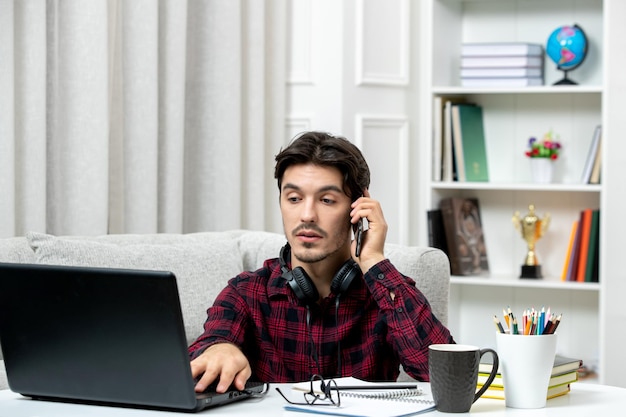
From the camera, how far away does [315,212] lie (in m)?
1.86

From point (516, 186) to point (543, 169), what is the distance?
0.15 meters

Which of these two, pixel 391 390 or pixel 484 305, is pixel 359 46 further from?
pixel 391 390

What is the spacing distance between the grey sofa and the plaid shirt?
0.37m

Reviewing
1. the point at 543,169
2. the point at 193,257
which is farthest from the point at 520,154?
the point at 193,257

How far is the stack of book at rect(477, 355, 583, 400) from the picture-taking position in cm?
145

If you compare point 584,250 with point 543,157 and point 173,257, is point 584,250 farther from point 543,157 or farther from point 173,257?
point 173,257

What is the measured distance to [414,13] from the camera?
12.6 ft

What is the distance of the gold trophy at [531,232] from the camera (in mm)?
3712

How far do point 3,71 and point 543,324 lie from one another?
1.68m

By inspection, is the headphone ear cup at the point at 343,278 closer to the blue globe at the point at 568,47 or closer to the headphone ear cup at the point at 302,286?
the headphone ear cup at the point at 302,286

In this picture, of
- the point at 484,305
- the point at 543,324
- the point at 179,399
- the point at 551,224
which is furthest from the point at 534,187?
the point at 179,399

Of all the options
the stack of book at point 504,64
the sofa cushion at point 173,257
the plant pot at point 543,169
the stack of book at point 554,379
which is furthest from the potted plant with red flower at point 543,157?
the stack of book at point 554,379

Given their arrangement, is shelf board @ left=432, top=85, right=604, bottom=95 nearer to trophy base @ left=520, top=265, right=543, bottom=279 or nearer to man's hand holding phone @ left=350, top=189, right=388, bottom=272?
trophy base @ left=520, top=265, right=543, bottom=279

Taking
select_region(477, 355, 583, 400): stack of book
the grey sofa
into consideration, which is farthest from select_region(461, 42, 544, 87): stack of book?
select_region(477, 355, 583, 400): stack of book
